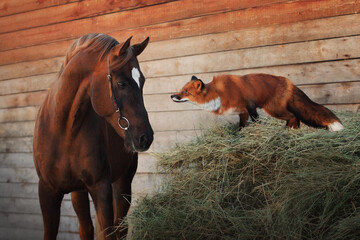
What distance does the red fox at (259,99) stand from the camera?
2570 millimetres

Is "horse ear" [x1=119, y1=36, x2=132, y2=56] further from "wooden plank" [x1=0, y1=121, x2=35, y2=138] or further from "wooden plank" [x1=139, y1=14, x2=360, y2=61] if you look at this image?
"wooden plank" [x1=0, y1=121, x2=35, y2=138]

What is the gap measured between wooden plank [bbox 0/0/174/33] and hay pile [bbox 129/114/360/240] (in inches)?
79.8

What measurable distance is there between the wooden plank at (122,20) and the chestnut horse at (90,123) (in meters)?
1.56

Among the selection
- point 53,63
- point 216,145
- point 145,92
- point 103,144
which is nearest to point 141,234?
point 103,144

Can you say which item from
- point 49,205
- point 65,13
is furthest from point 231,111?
point 65,13

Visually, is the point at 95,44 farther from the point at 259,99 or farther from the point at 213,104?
the point at 259,99

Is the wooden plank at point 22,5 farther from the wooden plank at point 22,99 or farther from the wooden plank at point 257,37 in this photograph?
the wooden plank at point 22,99

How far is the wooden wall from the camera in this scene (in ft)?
9.82

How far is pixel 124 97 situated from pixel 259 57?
169 cm

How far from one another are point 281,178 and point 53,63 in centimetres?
325

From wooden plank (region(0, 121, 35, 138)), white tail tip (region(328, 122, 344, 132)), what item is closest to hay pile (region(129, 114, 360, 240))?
white tail tip (region(328, 122, 344, 132))

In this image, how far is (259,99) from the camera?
2713 mm

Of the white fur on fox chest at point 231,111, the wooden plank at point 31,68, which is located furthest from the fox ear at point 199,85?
the wooden plank at point 31,68

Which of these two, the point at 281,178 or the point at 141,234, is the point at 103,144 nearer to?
the point at 141,234
